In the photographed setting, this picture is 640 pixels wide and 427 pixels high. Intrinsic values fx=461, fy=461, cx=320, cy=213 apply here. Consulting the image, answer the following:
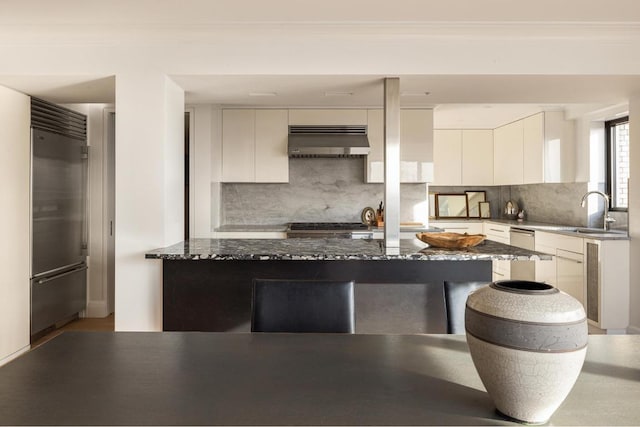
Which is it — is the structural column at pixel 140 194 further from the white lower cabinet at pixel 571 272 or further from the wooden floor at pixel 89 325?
the white lower cabinet at pixel 571 272

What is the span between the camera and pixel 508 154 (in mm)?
6234

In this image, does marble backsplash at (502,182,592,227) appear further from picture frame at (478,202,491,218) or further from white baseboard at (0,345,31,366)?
white baseboard at (0,345,31,366)

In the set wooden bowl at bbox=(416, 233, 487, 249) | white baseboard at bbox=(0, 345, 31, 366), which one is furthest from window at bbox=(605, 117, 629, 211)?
white baseboard at bbox=(0, 345, 31, 366)

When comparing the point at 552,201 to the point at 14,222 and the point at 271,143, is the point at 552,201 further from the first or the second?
the point at 14,222

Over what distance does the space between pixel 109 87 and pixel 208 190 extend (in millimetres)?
→ 1603

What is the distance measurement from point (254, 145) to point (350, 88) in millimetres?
1856

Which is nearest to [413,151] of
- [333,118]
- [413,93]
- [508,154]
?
[333,118]

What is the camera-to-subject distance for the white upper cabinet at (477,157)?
259 inches

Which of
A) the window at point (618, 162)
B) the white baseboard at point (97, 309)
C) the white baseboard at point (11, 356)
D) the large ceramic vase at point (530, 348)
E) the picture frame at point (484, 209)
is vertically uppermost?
the window at point (618, 162)

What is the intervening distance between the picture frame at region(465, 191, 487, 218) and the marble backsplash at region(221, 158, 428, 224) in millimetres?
1709

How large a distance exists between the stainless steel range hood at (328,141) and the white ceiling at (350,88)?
754mm

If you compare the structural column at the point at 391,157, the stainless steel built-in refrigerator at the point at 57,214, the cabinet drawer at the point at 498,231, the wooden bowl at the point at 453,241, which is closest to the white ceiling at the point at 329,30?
the structural column at the point at 391,157

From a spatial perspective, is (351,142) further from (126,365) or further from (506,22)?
(126,365)

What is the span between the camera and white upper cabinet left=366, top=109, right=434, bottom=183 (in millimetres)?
5133
